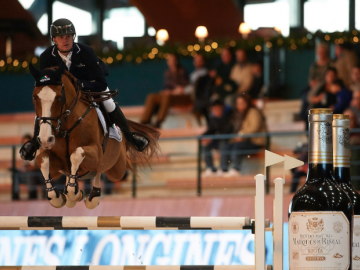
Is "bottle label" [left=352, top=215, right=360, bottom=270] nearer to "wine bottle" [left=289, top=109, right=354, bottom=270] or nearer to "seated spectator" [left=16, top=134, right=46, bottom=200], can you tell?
"wine bottle" [left=289, top=109, right=354, bottom=270]

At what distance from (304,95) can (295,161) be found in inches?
145

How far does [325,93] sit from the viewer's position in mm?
4836

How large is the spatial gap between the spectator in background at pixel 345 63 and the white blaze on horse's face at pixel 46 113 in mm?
3767

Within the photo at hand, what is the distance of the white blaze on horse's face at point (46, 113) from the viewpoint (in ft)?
6.52

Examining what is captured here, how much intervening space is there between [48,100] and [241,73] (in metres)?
3.96

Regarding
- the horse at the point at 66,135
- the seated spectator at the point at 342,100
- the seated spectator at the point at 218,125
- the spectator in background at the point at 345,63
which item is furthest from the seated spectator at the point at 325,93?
the horse at the point at 66,135

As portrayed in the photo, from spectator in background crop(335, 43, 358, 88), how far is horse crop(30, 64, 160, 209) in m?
3.43

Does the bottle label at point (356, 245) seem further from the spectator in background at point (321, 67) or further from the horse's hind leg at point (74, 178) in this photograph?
the spectator in background at point (321, 67)

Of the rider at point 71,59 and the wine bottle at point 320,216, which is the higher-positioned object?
the rider at point 71,59

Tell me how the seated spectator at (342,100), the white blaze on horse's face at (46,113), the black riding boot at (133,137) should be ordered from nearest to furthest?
1. the white blaze on horse's face at (46,113)
2. the black riding boot at (133,137)
3. the seated spectator at (342,100)

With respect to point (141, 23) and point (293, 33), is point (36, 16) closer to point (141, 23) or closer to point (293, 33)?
point (141, 23)

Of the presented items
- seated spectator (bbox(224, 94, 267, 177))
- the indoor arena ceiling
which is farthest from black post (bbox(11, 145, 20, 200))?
the indoor arena ceiling

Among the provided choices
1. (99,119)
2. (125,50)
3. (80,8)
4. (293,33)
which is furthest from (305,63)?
(99,119)

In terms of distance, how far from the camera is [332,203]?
129cm
